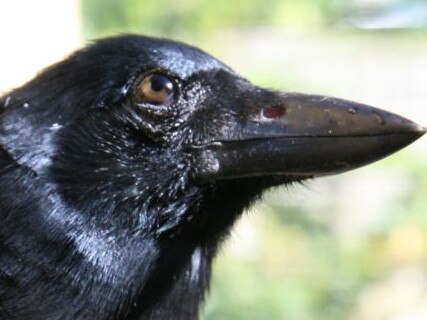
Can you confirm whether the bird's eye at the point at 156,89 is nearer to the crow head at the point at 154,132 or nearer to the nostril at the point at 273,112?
the crow head at the point at 154,132

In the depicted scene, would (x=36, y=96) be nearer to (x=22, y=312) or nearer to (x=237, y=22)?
(x=22, y=312)

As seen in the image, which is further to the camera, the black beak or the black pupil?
the black pupil

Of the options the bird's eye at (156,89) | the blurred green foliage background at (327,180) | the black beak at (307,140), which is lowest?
the blurred green foliage background at (327,180)

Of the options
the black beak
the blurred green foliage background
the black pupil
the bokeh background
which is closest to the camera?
the black beak

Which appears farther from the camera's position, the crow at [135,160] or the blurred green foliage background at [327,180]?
the blurred green foliage background at [327,180]

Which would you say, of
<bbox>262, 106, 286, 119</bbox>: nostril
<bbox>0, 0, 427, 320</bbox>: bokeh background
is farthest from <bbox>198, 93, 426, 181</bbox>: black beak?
<bbox>0, 0, 427, 320</bbox>: bokeh background

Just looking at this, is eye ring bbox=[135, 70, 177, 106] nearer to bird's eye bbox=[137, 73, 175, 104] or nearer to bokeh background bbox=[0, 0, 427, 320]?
bird's eye bbox=[137, 73, 175, 104]

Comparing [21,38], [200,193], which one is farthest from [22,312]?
[21,38]

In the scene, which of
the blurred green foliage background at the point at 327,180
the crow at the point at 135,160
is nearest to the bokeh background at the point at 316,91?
the blurred green foliage background at the point at 327,180
